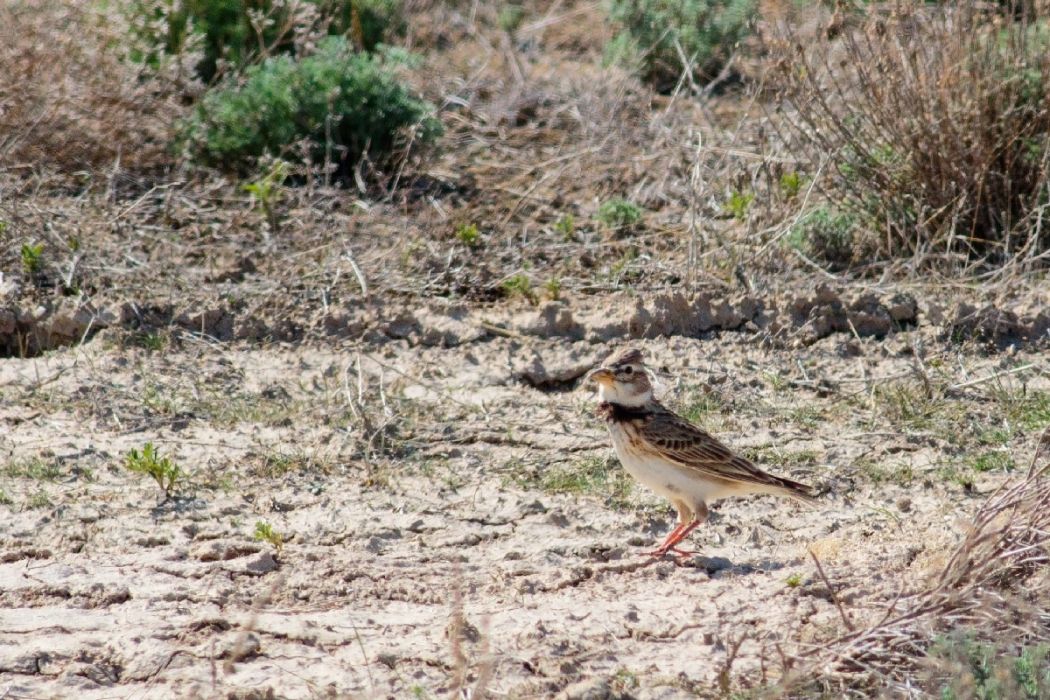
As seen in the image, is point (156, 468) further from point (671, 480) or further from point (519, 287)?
point (519, 287)

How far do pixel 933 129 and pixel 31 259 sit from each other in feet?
16.0

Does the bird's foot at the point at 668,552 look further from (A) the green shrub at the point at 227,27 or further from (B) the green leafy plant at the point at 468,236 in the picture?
(A) the green shrub at the point at 227,27

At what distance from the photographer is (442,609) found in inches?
207

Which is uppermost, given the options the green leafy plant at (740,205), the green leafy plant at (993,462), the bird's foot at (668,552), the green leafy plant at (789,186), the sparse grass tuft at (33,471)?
the green leafy plant at (789,186)

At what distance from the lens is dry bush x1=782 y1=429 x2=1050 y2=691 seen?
4629 mm

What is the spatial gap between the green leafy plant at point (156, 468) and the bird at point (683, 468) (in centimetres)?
184

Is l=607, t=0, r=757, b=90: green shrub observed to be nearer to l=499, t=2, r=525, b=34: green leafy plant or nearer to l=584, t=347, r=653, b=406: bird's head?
l=499, t=2, r=525, b=34: green leafy plant

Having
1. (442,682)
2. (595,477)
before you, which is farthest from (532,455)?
(442,682)

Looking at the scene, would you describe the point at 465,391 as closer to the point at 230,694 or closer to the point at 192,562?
the point at 192,562

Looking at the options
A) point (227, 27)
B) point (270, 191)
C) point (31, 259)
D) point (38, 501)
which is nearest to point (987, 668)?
point (38, 501)

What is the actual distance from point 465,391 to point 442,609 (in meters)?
2.23

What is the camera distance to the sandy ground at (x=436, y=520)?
487 centimetres

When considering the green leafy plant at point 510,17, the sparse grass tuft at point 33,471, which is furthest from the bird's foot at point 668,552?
the green leafy plant at point 510,17

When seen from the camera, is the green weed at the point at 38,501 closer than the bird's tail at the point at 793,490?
No
